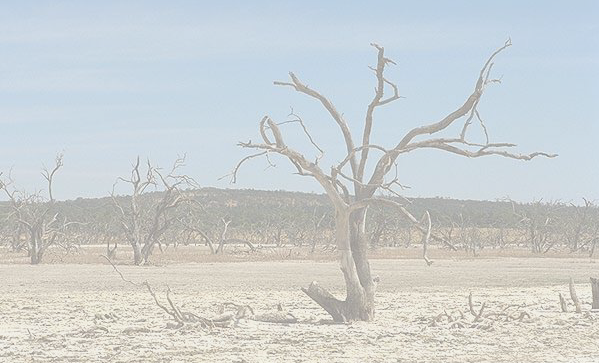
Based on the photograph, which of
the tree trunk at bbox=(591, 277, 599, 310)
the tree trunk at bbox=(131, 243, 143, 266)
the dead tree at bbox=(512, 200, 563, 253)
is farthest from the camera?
the dead tree at bbox=(512, 200, 563, 253)

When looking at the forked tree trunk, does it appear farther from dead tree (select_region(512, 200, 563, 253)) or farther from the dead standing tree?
dead tree (select_region(512, 200, 563, 253))

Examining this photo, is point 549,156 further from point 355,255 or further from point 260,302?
point 260,302

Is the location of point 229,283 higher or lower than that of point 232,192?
lower

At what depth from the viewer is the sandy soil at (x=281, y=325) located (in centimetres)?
1302

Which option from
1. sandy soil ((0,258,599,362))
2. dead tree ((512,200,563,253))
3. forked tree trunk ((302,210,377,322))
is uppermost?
dead tree ((512,200,563,253))

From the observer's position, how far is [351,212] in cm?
1606

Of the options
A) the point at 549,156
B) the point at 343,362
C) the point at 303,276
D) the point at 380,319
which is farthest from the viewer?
the point at 303,276

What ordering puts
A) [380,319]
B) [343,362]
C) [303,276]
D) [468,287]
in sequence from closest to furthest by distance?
[343,362] < [380,319] < [468,287] < [303,276]

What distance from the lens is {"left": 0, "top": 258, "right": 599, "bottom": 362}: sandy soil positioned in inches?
513

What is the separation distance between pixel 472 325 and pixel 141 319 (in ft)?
18.5

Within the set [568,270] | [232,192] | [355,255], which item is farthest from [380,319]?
[232,192]

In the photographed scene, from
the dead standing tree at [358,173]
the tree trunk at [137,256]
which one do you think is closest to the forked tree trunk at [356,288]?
the dead standing tree at [358,173]

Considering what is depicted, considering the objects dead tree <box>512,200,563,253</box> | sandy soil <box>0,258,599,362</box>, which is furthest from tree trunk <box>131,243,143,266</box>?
dead tree <box>512,200,563,253</box>

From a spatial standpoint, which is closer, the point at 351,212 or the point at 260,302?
the point at 351,212
